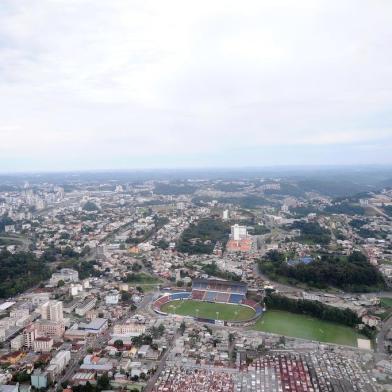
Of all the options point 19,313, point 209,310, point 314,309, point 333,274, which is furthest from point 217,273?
point 19,313

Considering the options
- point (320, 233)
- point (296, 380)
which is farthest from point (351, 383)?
point (320, 233)

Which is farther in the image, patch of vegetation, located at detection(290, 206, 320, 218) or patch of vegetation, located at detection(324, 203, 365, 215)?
patch of vegetation, located at detection(324, 203, 365, 215)

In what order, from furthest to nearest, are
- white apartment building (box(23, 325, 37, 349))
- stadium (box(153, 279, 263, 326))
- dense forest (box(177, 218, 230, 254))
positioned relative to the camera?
dense forest (box(177, 218, 230, 254))
stadium (box(153, 279, 263, 326))
white apartment building (box(23, 325, 37, 349))

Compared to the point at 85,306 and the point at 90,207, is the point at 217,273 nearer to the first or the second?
the point at 85,306

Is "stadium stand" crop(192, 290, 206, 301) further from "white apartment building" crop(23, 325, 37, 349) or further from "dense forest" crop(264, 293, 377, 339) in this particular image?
"white apartment building" crop(23, 325, 37, 349)

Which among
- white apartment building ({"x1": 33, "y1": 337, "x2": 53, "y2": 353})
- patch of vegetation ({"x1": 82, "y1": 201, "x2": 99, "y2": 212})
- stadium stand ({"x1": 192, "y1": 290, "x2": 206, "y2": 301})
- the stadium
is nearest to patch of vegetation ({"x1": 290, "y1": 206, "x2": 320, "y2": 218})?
patch of vegetation ({"x1": 82, "y1": 201, "x2": 99, "y2": 212})

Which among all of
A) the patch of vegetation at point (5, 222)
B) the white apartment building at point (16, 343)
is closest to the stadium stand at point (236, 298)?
the white apartment building at point (16, 343)

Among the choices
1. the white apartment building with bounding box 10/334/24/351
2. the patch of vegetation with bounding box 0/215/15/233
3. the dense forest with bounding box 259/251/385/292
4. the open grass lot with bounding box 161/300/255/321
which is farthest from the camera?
the patch of vegetation with bounding box 0/215/15/233

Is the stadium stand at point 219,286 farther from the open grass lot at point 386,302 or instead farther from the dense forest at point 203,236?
the dense forest at point 203,236
